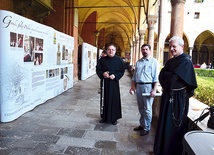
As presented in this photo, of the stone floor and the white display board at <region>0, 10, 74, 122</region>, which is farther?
the white display board at <region>0, 10, 74, 122</region>

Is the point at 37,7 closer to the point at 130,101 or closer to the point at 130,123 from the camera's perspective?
the point at 130,101

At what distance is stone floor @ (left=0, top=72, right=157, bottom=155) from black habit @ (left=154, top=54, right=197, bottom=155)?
2.14ft

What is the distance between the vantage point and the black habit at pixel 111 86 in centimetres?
434

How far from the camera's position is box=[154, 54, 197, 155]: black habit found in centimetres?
254

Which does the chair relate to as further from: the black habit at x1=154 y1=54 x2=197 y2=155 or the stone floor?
the stone floor

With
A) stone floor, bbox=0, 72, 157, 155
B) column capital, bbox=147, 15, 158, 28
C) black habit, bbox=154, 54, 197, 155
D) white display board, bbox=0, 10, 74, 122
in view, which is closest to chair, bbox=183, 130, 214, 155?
black habit, bbox=154, 54, 197, 155

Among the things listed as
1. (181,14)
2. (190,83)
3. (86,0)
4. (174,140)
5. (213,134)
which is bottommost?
(174,140)

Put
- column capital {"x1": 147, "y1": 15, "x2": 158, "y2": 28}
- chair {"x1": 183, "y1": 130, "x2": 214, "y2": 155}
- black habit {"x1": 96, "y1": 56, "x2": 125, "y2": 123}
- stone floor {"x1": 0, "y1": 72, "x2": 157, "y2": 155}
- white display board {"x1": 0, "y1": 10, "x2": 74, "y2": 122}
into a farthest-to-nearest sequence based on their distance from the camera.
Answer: column capital {"x1": 147, "y1": 15, "x2": 158, "y2": 28}, black habit {"x1": 96, "y1": 56, "x2": 125, "y2": 123}, white display board {"x1": 0, "y1": 10, "x2": 74, "y2": 122}, stone floor {"x1": 0, "y1": 72, "x2": 157, "y2": 155}, chair {"x1": 183, "y1": 130, "x2": 214, "y2": 155}

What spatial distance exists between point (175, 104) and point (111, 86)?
189 cm

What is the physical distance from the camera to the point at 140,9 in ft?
53.8

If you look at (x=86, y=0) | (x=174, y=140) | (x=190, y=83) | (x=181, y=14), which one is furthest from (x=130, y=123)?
(x=86, y=0)

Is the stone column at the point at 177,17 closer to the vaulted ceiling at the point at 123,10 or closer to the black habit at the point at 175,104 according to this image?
the black habit at the point at 175,104

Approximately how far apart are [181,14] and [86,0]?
1405cm

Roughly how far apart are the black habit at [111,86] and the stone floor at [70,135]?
0.25 meters
